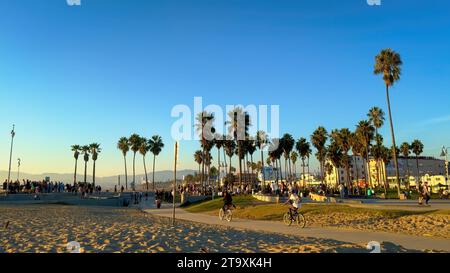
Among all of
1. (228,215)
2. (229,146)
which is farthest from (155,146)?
(228,215)

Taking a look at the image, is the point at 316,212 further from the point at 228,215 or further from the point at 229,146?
the point at 229,146

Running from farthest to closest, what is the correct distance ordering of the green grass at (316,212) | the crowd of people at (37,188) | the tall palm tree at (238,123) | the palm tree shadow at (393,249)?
the tall palm tree at (238,123) → the crowd of people at (37,188) → the green grass at (316,212) → the palm tree shadow at (393,249)

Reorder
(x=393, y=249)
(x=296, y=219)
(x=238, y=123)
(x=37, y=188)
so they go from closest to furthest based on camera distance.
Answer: (x=393, y=249) → (x=296, y=219) → (x=37, y=188) → (x=238, y=123)

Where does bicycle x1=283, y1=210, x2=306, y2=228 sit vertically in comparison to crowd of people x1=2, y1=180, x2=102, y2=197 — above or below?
below

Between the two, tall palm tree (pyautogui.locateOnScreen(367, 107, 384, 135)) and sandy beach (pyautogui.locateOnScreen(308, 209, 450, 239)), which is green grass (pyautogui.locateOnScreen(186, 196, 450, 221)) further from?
tall palm tree (pyautogui.locateOnScreen(367, 107, 384, 135))

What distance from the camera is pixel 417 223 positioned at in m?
20.2

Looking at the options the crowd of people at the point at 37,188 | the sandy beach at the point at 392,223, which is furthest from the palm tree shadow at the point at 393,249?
the crowd of people at the point at 37,188

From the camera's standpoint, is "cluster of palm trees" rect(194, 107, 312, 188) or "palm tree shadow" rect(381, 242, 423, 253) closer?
"palm tree shadow" rect(381, 242, 423, 253)

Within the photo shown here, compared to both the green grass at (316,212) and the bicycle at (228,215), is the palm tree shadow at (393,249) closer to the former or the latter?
the green grass at (316,212)

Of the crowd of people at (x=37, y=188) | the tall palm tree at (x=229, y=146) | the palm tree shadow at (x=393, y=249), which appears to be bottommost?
the palm tree shadow at (x=393, y=249)

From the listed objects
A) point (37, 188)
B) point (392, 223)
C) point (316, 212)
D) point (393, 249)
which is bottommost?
point (392, 223)

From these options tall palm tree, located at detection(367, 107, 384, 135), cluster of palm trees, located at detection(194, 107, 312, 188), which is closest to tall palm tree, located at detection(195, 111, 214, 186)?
cluster of palm trees, located at detection(194, 107, 312, 188)
